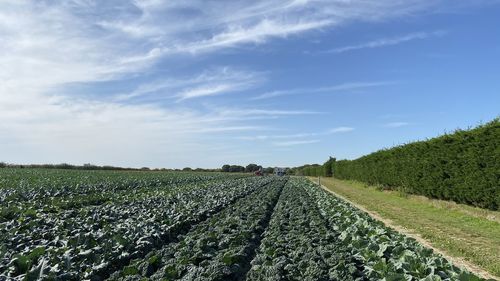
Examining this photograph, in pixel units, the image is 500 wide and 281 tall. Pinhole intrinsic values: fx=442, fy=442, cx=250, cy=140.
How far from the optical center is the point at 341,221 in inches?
529

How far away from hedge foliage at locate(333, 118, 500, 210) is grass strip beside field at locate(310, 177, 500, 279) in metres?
0.57

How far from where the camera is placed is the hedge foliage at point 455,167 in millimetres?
15727

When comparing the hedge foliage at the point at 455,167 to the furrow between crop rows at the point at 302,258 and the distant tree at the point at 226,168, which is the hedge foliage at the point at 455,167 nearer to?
the furrow between crop rows at the point at 302,258

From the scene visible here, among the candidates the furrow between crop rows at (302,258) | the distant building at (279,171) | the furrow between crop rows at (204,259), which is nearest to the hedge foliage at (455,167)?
the furrow between crop rows at (302,258)

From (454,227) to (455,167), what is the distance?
4.89m

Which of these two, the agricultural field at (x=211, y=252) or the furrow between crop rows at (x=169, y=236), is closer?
the agricultural field at (x=211, y=252)

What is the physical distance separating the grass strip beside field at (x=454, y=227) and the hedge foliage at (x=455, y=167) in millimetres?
566

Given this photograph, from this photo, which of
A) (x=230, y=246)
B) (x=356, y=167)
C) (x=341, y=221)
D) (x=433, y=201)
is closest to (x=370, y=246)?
(x=230, y=246)

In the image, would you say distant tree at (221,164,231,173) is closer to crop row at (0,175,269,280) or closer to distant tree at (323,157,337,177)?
distant tree at (323,157,337,177)

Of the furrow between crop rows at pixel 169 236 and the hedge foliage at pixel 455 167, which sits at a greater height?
the hedge foliage at pixel 455 167

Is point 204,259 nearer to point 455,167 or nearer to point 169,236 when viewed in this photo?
point 169,236

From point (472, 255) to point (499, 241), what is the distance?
246cm

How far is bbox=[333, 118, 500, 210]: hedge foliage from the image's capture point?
15727mm

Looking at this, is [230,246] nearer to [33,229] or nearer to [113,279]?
[113,279]
